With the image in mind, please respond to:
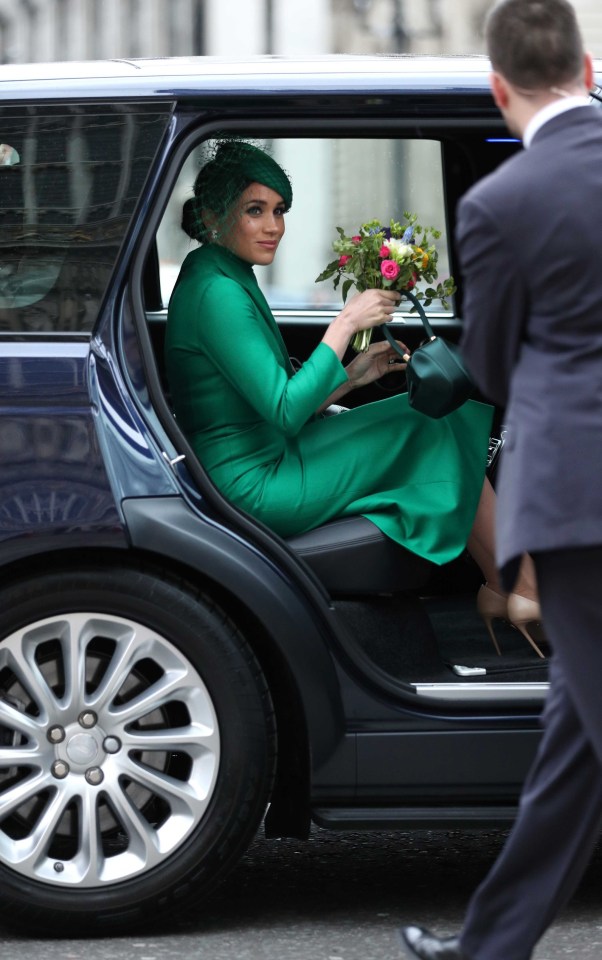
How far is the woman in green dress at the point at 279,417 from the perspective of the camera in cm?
361

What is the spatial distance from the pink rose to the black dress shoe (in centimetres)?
143

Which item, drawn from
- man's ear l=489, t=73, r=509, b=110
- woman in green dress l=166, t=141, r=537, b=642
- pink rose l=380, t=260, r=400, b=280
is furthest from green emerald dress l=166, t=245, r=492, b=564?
man's ear l=489, t=73, r=509, b=110

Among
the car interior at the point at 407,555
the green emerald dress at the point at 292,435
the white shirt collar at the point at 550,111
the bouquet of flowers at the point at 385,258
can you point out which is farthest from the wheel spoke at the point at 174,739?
the white shirt collar at the point at 550,111

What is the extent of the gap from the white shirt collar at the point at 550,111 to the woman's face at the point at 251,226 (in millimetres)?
1331

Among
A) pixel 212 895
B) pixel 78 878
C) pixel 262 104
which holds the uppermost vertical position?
pixel 262 104

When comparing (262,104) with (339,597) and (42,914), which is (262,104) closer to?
(339,597)

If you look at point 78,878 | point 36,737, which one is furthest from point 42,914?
point 36,737

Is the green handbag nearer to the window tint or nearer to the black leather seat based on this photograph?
the black leather seat

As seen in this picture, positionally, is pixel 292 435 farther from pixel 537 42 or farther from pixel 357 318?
pixel 537 42

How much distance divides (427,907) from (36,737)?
0.96m

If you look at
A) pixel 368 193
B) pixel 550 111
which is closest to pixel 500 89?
pixel 550 111

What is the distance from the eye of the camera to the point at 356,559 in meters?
3.60

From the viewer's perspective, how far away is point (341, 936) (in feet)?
11.5

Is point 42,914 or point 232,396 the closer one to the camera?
point 42,914
